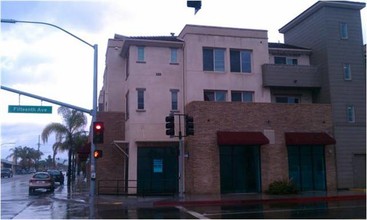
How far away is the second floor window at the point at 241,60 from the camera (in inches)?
1229

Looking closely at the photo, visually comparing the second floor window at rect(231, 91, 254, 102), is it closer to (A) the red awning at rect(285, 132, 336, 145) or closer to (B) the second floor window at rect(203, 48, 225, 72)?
(B) the second floor window at rect(203, 48, 225, 72)

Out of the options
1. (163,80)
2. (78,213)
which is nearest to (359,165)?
(163,80)

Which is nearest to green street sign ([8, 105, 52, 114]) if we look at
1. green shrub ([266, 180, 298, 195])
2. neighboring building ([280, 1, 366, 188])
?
green shrub ([266, 180, 298, 195])

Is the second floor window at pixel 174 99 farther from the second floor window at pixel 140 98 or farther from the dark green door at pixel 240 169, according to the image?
the dark green door at pixel 240 169

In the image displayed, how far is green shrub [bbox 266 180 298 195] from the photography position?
1071 inches

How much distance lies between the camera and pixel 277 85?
3128 centimetres

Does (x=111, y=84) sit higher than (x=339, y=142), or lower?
higher

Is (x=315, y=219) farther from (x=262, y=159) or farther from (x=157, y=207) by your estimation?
(x=262, y=159)

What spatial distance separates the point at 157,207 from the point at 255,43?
14.7 m

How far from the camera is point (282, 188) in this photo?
27250mm

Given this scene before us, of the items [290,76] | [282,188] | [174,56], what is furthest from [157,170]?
[290,76]

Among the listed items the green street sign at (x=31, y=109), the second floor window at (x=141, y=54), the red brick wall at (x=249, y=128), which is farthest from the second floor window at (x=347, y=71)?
the green street sign at (x=31, y=109)

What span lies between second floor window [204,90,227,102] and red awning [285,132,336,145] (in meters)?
4.89

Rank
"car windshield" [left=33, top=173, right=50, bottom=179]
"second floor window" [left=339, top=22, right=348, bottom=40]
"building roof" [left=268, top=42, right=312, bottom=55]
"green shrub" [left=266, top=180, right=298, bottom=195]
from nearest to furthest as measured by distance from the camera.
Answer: "green shrub" [left=266, top=180, right=298, bottom=195]
"second floor window" [left=339, top=22, right=348, bottom=40]
"building roof" [left=268, top=42, right=312, bottom=55]
"car windshield" [left=33, top=173, right=50, bottom=179]
